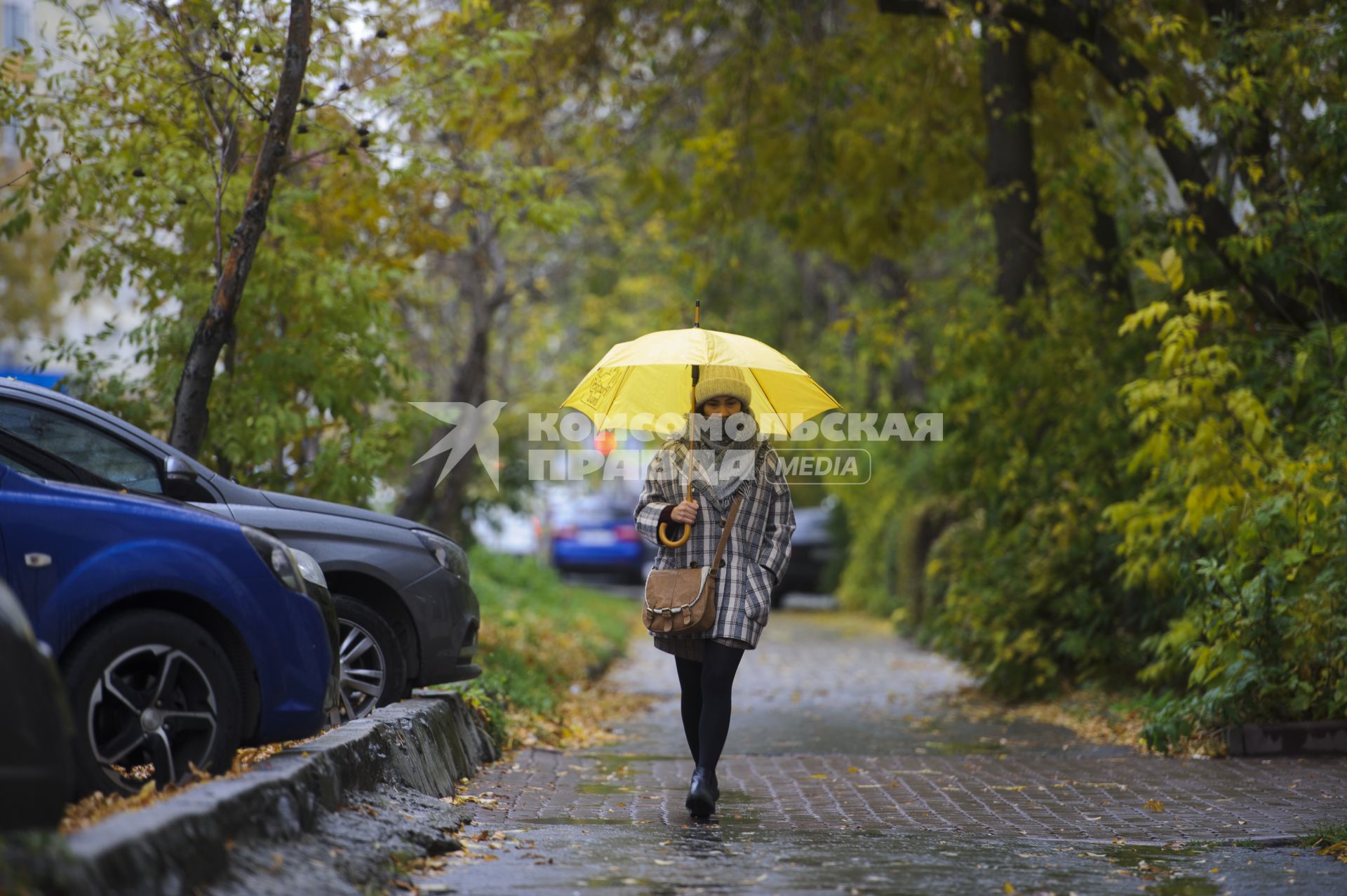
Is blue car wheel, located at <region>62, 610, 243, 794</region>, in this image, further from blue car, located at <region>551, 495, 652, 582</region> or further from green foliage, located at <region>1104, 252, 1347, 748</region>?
blue car, located at <region>551, 495, 652, 582</region>

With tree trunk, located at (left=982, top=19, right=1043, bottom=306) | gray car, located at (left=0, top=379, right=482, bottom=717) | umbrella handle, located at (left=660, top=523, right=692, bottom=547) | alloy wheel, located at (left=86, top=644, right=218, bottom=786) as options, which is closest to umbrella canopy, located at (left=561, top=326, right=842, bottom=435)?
umbrella handle, located at (left=660, top=523, right=692, bottom=547)

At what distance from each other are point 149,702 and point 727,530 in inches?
101

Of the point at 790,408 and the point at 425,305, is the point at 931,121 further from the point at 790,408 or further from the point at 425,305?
the point at 790,408

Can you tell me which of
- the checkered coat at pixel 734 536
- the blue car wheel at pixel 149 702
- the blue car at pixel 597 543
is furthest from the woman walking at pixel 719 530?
the blue car at pixel 597 543

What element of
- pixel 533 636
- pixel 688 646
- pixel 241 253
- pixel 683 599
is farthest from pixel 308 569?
pixel 533 636

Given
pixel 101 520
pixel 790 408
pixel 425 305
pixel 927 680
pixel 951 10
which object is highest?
pixel 951 10

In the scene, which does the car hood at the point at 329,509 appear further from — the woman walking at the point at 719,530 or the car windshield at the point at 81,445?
the woman walking at the point at 719,530

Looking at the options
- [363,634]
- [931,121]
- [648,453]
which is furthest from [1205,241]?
[648,453]

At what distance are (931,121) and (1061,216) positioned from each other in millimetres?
2086

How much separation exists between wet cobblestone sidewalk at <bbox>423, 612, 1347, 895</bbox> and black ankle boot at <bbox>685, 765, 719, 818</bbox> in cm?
7

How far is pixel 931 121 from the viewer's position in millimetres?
14914

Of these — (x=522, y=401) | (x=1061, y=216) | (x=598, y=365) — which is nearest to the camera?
(x=598, y=365)

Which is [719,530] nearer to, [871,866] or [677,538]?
[677,538]

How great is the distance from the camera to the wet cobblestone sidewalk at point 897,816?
5402 millimetres
